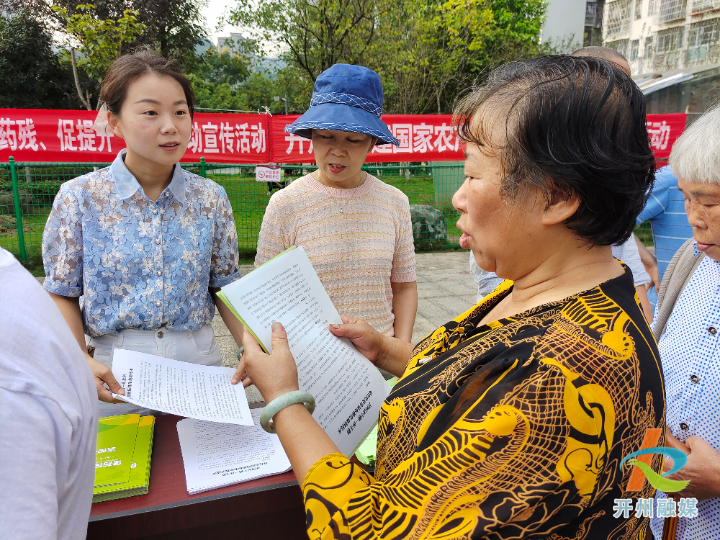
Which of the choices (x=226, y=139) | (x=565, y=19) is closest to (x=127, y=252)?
→ (x=226, y=139)

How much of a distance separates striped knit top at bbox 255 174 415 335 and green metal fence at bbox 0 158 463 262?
15.2ft

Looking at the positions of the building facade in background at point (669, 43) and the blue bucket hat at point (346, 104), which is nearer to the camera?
the blue bucket hat at point (346, 104)

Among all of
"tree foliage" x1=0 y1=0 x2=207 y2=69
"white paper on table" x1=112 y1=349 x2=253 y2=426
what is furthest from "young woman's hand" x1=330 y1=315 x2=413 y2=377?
"tree foliage" x1=0 y1=0 x2=207 y2=69

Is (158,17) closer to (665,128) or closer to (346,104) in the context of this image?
(665,128)

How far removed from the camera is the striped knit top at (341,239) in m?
2.02

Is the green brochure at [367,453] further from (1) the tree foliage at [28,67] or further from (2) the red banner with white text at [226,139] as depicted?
(1) the tree foliage at [28,67]

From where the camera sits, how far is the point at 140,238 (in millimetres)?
1743

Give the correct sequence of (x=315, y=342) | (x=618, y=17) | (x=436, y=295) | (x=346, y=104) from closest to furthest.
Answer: (x=315, y=342)
(x=346, y=104)
(x=436, y=295)
(x=618, y=17)

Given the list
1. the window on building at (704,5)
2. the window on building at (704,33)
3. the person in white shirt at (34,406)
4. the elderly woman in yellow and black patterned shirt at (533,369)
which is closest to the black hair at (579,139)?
the elderly woman in yellow and black patterned shirt at (533,369)

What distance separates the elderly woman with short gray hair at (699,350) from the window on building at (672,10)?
104ft

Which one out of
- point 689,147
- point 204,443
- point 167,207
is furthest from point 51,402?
point 689,147

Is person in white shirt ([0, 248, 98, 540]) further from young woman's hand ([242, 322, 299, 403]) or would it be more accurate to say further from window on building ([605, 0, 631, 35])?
window on building ([605, 0, 631, 35])

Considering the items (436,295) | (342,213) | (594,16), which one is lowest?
(436,295)

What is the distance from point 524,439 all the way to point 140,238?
4.82ft
